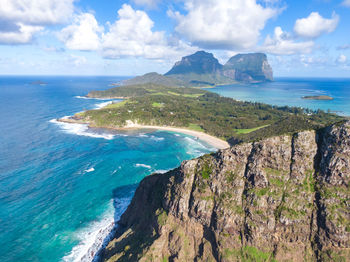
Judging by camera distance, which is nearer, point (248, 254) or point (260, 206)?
point (248, 254)

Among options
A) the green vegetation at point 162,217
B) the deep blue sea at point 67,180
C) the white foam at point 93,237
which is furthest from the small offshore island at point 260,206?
the deep blue sea at point 67,180

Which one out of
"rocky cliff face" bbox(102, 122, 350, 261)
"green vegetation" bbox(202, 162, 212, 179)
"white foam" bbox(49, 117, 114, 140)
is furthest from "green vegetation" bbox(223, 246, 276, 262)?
"white foam" bbox(49, 117, 114, 140)

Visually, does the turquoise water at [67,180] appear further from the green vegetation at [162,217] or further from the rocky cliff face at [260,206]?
the green vegetation at [162,217]

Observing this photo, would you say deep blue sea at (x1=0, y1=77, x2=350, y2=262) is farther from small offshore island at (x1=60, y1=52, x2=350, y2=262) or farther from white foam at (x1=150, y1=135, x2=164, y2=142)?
small offshore island at (x1=60, y1=52, x2=350, y2=262)

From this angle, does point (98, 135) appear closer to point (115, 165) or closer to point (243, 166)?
point (115, 165)

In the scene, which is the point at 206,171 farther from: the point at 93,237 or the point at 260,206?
the point at 93,237

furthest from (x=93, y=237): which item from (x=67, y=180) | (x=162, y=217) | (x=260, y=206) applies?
(x=260, y=206)

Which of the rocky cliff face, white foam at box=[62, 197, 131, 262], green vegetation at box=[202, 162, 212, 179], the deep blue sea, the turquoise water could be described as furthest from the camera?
the turquoise water

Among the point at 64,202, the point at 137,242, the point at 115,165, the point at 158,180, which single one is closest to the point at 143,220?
the point at 137,242

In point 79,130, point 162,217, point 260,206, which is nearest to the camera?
point 260,206
